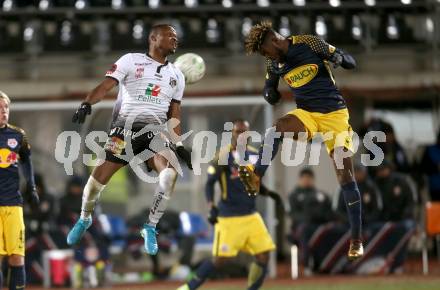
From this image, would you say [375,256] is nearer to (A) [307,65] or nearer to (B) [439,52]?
(B) [439,52]

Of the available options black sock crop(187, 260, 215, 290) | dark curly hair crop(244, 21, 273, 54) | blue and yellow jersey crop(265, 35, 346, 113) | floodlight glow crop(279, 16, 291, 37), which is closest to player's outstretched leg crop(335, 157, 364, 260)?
blue and yellow jersey crop(265, 35, 346, 113)

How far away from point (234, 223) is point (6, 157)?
3.30m

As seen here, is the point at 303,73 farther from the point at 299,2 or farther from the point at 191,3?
the point at 191,3

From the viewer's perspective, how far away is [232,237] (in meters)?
12.2

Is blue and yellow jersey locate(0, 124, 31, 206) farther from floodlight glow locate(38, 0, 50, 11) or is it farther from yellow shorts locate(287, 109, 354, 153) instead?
floodlight glow locate(38, 0, 50, 11)

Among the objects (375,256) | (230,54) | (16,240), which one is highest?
(230,54)

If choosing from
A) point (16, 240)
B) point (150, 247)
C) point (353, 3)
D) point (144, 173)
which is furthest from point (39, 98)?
point (150, 247)

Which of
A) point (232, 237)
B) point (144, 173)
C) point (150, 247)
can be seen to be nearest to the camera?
point (150, 247)

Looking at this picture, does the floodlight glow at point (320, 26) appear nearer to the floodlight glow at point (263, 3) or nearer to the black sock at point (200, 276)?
the floodlight glow at point (263, 3)

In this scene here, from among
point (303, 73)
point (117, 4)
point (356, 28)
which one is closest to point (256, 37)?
point (303, 73)

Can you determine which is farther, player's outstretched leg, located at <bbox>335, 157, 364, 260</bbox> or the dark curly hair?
player's outstretched leg, located at <bbox>335, 157, 364, 260</bbox>

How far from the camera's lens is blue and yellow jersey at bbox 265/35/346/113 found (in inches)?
373

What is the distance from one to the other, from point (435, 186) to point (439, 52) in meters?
2.76

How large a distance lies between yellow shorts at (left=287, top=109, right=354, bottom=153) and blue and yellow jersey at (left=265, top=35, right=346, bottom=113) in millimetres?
52
